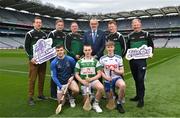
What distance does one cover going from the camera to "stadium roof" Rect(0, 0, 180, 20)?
65000mm

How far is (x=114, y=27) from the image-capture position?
282 inches

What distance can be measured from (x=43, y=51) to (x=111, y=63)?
175 cm

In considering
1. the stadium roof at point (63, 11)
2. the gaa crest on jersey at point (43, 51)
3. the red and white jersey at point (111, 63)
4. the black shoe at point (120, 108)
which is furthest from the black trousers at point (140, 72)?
the stadium roof at point (63, 11)

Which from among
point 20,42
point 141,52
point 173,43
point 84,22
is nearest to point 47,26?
point 20,42

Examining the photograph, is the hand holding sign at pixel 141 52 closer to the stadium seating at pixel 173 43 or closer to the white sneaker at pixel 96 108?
the white sneaker at pixel 96 108

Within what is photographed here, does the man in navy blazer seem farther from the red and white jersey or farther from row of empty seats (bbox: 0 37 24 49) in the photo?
row of empty seats (bbox: 0 37 24 49)

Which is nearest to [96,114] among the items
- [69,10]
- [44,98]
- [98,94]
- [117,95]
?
[98,94]

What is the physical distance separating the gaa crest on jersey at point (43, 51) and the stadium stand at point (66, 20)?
5573 cm

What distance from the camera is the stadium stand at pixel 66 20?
6738cm

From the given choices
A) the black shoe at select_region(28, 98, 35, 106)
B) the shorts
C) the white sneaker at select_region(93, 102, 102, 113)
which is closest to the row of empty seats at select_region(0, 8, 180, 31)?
the black shoe at select_region(28, 98, 35, 106)

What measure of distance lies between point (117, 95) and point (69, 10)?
247ft

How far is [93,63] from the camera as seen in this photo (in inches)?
261

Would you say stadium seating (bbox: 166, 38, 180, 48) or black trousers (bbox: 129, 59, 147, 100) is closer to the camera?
black trousers (bbox: 129, 59, 147, 100)

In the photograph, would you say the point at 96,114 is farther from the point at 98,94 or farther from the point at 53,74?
the point at 53,74
